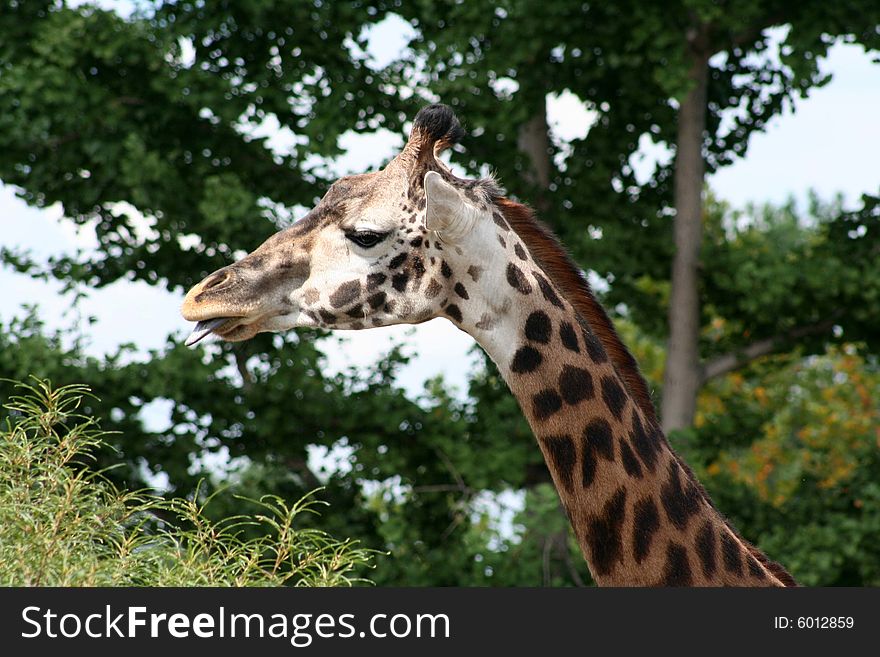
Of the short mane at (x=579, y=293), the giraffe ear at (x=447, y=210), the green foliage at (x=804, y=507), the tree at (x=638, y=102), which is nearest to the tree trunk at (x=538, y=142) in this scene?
the tree at (x=638, y=102)

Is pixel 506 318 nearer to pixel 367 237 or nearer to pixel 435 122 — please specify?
pixel 367 237

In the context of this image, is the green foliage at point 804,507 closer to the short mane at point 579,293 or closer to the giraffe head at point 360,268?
the short mane at point 579,293

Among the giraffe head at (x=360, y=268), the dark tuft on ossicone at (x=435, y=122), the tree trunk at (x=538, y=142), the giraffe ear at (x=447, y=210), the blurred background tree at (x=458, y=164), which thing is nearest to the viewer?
the giraffe ear at (x=447, y=210)

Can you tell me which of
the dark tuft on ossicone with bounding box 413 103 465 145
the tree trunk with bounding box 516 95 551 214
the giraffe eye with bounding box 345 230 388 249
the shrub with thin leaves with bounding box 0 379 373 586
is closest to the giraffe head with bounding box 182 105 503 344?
the giraffe eye with bounding box 345 230 388 249

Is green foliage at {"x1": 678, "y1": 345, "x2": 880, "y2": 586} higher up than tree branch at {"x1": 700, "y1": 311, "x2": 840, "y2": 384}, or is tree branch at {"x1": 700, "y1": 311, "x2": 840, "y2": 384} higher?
tree branch at {"x1": 700, "y1": 311, "x2": 840, "y2": 384}

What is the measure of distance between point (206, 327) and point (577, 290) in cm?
131

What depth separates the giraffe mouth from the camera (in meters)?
3.97

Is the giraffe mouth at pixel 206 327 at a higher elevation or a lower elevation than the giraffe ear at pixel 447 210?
lower

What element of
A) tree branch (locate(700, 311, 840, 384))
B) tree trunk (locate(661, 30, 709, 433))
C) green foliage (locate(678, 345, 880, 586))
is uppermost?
tree trunk (locate(661, 30, 709, 433))

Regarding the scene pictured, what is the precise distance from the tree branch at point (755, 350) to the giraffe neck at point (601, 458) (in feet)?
23.8

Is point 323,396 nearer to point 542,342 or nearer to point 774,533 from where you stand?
point 774,533

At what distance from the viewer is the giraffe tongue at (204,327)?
13.0 feet

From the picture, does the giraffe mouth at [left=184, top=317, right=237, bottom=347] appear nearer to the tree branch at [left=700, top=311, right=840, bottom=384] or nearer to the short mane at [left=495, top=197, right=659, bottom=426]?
the short mane at [left=495, top=197, right=659, bottom=426]

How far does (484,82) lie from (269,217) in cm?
218
